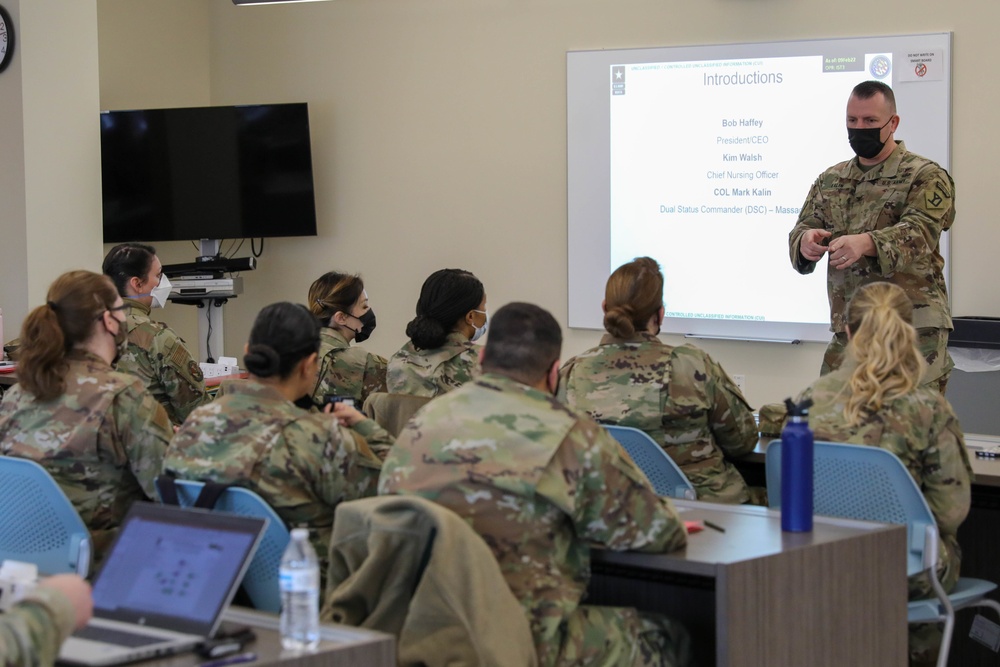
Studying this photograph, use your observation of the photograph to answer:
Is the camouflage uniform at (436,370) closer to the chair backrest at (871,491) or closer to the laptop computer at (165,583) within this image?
the chair backrest at (871,491)

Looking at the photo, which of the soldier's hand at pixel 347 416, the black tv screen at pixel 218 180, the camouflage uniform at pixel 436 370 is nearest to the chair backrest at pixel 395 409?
the camouflage uniform at pixel 436 370

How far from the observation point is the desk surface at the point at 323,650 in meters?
1.68

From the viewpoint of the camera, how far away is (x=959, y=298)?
561 centimetres

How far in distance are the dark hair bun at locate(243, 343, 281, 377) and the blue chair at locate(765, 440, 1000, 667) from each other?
1.21 meters

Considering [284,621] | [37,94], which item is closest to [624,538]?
[284,621]

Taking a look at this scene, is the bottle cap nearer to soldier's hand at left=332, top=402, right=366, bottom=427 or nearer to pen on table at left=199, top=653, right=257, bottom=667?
soldier's hand at left=332, top=402, right=366, bottom=427

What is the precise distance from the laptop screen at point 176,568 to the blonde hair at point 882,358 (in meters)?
1.62

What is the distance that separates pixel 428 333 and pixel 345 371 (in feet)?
1.84

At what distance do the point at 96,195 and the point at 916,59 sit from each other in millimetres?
4291

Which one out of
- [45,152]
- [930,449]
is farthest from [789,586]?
[45,152]

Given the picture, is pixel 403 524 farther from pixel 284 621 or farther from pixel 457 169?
pixel 457 169

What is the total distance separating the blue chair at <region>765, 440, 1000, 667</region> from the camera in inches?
104

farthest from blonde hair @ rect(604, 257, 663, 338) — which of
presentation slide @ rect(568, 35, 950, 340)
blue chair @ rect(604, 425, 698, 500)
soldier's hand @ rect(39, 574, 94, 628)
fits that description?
presentation slide @ rect(568, 35, 950, 340)

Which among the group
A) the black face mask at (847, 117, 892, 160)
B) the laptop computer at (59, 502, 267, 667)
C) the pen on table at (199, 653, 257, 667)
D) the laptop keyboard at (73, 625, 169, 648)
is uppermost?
the black face mask at (847, 117, 892, 160)
